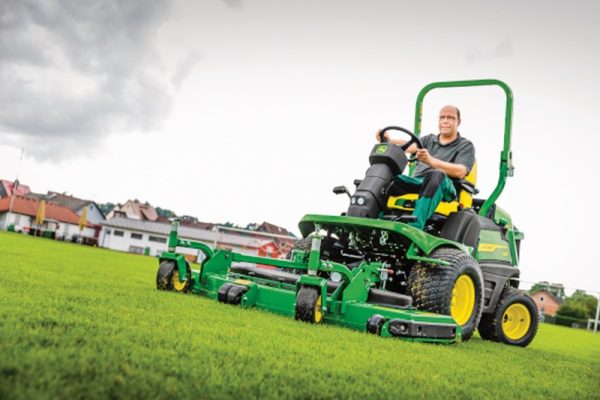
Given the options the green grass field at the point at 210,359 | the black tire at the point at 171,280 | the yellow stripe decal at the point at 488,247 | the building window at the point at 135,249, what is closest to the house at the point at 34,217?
the building window at the point at 135,249

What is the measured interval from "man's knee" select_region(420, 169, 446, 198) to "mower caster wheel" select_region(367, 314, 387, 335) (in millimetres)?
1738

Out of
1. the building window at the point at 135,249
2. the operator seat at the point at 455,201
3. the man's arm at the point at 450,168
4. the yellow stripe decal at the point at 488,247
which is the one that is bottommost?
the building window at the point at 135,249

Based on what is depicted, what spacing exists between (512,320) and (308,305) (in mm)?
3873

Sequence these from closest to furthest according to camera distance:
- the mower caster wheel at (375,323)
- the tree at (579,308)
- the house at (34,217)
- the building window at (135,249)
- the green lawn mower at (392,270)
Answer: the mower caster wheel at (375,323), the green lawn mower at (392,270), the tree at (579,308), the building window at (135,249), the house at (34,217)

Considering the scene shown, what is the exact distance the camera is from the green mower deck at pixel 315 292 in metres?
4.73

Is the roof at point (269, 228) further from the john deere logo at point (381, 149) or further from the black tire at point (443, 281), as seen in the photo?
the black tire at point (443, 281)

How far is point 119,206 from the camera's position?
9788cm

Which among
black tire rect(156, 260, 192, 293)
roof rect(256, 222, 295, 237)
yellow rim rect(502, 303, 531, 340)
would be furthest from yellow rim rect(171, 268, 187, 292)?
roof rect(256, 222, 295, 237)

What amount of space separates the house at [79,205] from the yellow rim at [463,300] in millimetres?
87176

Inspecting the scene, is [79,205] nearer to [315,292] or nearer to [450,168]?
[450,168]

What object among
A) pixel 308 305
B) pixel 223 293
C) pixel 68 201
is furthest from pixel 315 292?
pixel 68 201

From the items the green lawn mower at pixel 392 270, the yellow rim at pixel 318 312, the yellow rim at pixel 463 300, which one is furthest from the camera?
the yellow rim at pixel 463 300

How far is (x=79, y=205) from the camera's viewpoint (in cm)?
9238

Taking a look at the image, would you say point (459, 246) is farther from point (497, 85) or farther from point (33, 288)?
point (33, 288)
